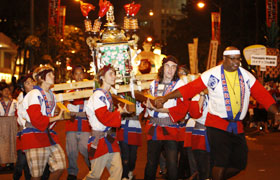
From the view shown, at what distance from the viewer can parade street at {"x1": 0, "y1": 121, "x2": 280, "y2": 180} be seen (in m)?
9.47

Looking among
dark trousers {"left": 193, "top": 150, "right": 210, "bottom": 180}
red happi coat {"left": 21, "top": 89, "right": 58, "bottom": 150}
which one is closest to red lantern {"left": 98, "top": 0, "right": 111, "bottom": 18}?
red happi coat {"left": 21, "top": 89, "right": 58, "bottom": 150}

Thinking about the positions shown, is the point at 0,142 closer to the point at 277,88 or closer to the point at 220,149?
the point at 220,149

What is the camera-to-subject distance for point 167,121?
7.49 m

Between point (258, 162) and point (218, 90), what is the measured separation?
5.26 meters

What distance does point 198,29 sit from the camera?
4428 centimetres

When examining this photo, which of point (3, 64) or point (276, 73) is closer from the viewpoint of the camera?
point (276, 73)

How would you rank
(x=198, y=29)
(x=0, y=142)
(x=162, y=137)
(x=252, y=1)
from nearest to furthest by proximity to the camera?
1. (x=162, y=137)
2. (x=0, y=142)
3. (x=252, y=1)
4. (x=198, y=29)

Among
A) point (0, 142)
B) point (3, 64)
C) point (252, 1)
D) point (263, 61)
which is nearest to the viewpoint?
point (0, 142)

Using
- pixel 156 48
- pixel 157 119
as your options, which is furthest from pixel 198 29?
pixel 157 119

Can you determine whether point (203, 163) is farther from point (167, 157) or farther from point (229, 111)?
point (229, 111)

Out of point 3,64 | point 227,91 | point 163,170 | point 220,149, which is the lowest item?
point 163,170

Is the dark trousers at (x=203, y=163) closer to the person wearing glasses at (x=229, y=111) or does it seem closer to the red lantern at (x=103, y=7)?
the person wearing glasses at (x=229, y=111)

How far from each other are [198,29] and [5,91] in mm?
34698

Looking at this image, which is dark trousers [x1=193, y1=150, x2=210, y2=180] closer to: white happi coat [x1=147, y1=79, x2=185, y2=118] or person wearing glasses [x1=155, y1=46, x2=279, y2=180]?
white happi coat [x1=147, y1=79, x2=185, y2=118]
